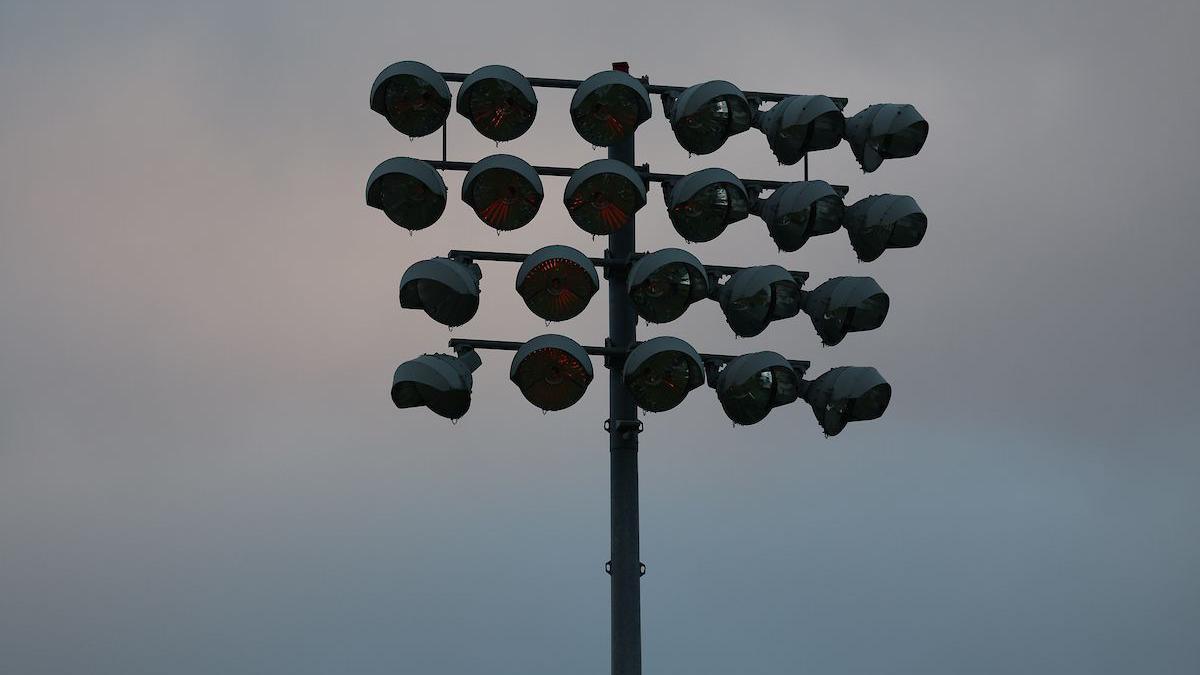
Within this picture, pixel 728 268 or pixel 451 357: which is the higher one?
pixel 728 268

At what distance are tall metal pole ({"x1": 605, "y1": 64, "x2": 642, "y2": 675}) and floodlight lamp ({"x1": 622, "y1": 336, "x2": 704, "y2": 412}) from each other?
1091 millimetres

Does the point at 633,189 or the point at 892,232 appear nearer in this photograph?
the point at 633,189

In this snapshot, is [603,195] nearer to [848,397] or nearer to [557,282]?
[557,282]

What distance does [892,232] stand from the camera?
14.5 metres

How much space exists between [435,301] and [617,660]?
3683 millimetres

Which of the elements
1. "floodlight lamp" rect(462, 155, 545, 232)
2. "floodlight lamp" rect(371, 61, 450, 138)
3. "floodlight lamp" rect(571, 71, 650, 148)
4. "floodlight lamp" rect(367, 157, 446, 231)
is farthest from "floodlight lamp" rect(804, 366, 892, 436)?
"floodlight lamp" rect(371, 61, 450, 138)

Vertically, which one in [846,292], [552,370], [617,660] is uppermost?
[846,292]

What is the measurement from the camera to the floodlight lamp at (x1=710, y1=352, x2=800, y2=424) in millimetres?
14023

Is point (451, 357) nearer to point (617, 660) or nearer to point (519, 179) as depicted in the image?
point (519, 179)

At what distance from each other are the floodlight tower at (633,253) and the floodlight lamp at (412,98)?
0.04ft

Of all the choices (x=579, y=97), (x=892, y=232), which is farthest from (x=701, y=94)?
(x=892, y=232)

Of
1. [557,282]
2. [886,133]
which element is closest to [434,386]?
[557,282]

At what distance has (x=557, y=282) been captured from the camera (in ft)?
44.2

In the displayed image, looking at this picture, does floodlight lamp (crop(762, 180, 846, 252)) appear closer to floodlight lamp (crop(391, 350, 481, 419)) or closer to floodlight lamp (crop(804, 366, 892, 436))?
floodlight lamp (crop(804, 366, 892, 436))
